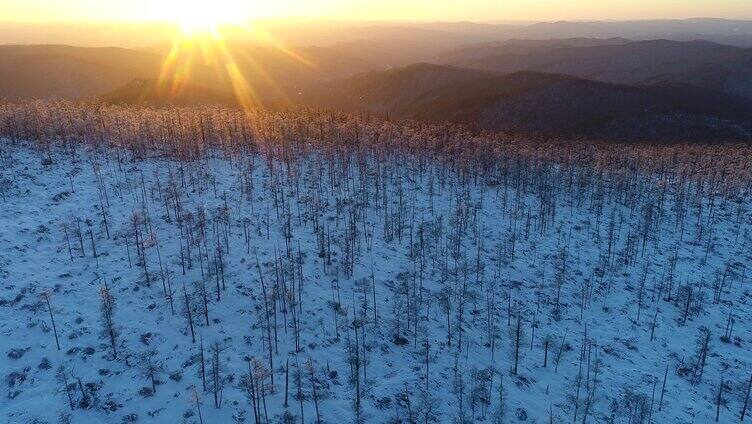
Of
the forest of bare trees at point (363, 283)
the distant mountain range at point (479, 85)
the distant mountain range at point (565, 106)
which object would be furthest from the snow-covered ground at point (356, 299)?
the distant mountain range at point (479, 85)

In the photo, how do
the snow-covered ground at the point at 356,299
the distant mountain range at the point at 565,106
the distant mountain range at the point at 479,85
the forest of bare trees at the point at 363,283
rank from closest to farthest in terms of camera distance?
the snow-covered ground at the point at 356,299 < the forest of bare trees at the point at 363,283 < the distant mountain range at the point at 565,106 < the distant mountain range at the point at 479,85

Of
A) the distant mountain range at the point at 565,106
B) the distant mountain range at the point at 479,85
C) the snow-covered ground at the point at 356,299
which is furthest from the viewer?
the distant mountain range at the point at 479,85

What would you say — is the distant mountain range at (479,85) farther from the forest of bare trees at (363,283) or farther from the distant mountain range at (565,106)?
the forest of bare trees at (363,283)

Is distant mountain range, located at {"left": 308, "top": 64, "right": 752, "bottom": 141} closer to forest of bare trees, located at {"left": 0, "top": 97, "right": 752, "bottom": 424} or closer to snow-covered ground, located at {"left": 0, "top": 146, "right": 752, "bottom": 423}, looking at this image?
forest of bare trees, located at {"left": 0, "top": 97, "right": 752, "bottom": 424}

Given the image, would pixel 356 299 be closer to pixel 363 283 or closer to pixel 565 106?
pixel 363 283

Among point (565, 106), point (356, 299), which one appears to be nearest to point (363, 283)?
point (356, 299)

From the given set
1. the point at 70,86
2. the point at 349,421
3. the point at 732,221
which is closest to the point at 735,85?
the point at 732,221
